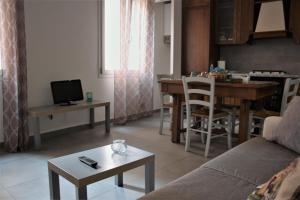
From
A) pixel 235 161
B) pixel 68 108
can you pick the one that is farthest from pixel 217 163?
pixel 68 108

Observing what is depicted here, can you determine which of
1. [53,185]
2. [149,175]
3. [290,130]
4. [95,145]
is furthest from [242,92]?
[53,185]

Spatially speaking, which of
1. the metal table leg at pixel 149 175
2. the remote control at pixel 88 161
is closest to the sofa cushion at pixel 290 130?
the metal table leg at pixel 149 175

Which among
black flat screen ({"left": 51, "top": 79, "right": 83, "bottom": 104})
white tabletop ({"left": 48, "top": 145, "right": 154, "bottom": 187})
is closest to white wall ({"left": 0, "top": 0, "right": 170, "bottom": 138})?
black flat screen ({"left": 51, "top": 79, "right": 83, "bottom": 104})

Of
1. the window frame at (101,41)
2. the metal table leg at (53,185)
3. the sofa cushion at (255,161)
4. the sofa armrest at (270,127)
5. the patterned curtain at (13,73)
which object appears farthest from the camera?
the window frame at (101,41)

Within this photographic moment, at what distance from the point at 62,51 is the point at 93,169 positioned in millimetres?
2727

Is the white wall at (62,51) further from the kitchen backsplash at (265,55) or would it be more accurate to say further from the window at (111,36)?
the kitchen backsplash at (265,55)

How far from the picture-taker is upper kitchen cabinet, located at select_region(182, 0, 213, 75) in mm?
5070

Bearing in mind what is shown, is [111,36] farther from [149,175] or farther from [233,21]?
[149,175]

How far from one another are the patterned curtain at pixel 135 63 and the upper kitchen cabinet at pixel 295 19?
244 centimetres

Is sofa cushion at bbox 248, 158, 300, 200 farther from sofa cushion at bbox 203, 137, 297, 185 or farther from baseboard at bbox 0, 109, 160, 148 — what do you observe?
baseboard at bbox 0, 109, 160, 148

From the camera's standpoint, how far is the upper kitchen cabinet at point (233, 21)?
475 centimetres

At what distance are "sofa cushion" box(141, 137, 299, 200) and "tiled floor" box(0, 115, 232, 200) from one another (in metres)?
0.90

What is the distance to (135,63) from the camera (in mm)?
5148

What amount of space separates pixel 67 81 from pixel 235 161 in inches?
118
